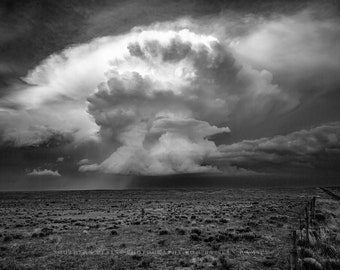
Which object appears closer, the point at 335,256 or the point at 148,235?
the point at 335,256

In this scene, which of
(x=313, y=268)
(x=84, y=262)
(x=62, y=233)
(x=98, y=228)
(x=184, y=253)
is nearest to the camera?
(x=313, y=268)

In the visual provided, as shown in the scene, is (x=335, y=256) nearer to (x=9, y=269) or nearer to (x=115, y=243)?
(x=115, y=243)

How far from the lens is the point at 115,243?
63.2ft

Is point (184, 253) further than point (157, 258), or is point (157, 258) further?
point (184, 253)

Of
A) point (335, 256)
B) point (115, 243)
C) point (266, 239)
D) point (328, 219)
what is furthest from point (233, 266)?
point (328, 219)

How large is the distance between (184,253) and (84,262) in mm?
5403

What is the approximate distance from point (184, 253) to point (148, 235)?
651 centimetres

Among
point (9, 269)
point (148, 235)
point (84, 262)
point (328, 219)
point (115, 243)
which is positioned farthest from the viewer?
point (328, 219)

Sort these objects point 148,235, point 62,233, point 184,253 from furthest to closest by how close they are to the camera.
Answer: point 62,233 < point 148,235 < point 184,253

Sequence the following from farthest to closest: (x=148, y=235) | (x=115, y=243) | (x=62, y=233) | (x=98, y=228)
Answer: (x=98, y=228), (x=62, y=233), (x=148, y=235), (x=115, y=243)

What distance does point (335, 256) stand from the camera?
14.0 m

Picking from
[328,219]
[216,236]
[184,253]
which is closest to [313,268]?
[184,253]

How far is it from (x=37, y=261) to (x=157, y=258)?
6.27 metres

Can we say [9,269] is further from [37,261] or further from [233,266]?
[233,266]
